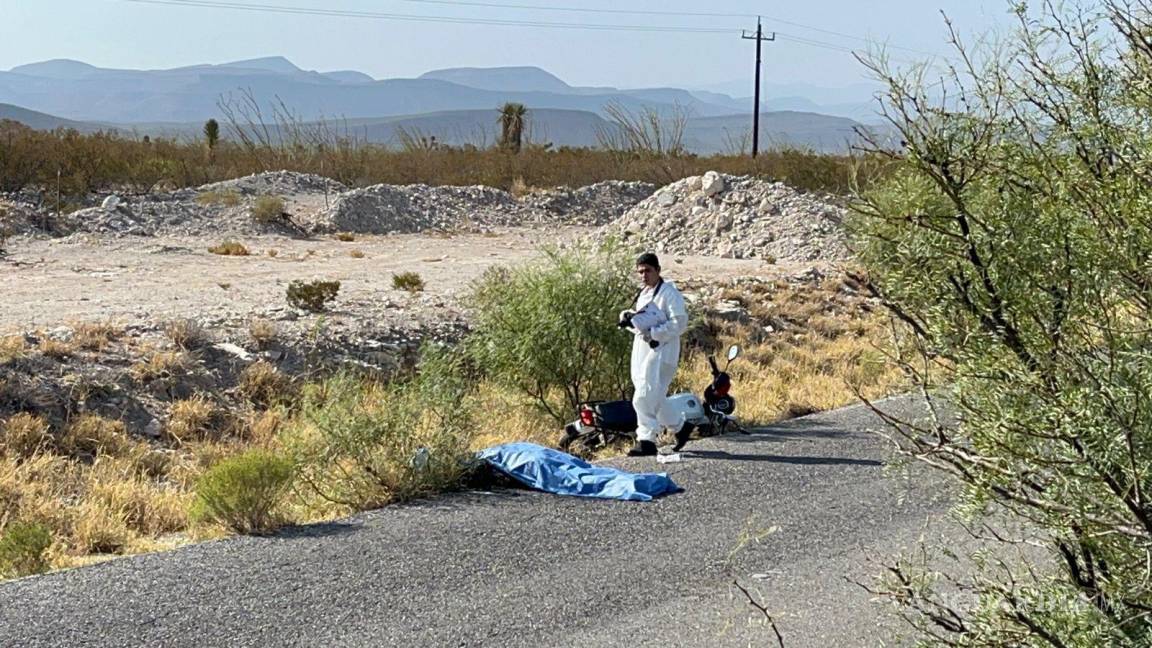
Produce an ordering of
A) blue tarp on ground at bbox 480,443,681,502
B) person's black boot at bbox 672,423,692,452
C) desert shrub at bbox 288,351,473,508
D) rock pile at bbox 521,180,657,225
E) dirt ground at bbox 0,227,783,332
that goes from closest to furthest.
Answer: blue tarp on ground at bbox 480,443,681,502 → desert shrub at bbox 288,351,473,508 → person's black boot at bbox 672,423,692,452 → dirt ground at bbox 0,227,783,332 → rock pile at bbox 521,180,657,225

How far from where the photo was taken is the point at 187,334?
14.6 meters

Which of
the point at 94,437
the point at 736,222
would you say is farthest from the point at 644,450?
the point at 736,222

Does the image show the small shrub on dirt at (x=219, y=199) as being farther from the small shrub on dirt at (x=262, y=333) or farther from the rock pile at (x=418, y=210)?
the small shrub on dirt at (x=262, y=333)

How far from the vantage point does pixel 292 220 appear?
30.4m

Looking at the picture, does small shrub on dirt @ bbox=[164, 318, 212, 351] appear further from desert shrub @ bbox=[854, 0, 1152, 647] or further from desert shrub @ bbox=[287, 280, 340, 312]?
desert shrub @ bbox=[854, 0, 1152, 647]

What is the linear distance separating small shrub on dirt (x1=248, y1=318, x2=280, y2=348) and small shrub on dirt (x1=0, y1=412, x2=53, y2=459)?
3475 mm

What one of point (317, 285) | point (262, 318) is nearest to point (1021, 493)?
point (262, 318)

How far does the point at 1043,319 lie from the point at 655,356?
686 centimetres

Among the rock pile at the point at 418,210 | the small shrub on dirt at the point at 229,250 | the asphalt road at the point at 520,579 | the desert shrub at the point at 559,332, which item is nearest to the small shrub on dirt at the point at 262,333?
the desert shrub at the point at 559,332

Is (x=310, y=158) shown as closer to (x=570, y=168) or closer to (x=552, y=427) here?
(x=570, y=168)

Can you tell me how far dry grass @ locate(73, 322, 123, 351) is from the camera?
1381cm

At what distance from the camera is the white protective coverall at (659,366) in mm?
10383

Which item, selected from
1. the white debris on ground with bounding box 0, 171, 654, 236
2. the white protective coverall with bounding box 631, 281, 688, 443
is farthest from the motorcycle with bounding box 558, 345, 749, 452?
the white debris on ground with bounding box 0, 171, 654, 236

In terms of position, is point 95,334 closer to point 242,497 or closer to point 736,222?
point 242,497
